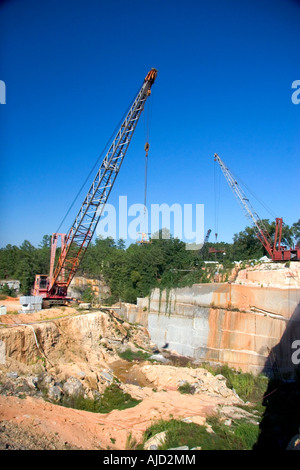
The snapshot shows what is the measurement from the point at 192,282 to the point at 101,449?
1862 cm

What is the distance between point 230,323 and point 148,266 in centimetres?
1127

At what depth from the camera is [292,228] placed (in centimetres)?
4203

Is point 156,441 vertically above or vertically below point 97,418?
above

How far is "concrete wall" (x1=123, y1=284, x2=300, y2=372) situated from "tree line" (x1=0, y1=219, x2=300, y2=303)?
227 cm

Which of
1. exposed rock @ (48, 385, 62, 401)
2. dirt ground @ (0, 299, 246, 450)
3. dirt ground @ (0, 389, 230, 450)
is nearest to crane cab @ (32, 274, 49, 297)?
dirt ground @ (0, 299, 246, 450)

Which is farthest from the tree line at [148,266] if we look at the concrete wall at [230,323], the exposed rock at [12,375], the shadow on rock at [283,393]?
the exposed rock at [12,375]

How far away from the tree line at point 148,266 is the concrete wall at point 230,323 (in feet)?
7.45

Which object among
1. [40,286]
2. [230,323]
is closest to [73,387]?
[230,323]

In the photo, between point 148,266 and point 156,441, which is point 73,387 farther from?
point 148,266

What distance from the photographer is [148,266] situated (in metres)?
32.7

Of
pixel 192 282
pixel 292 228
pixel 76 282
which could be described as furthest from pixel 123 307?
pixel 292 228

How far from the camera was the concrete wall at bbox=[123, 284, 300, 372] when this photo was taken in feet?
69.6

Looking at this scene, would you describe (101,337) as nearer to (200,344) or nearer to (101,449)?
(200,344)

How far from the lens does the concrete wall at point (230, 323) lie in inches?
835
